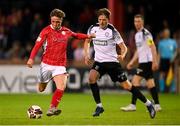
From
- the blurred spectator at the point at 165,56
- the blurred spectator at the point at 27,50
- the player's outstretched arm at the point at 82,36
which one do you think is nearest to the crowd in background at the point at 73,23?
the blurred spectator at the point at 27,50

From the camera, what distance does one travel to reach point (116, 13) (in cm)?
2480

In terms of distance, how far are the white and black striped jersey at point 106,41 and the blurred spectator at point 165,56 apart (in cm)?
833

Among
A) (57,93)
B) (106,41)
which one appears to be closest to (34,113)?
(57,93)

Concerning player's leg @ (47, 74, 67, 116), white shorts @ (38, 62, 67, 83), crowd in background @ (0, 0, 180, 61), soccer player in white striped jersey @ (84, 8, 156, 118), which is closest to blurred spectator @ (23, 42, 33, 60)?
crowd in background @ (0, 0, 180, 61)

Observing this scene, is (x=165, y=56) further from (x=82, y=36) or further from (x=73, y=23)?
(x=82, y=36)

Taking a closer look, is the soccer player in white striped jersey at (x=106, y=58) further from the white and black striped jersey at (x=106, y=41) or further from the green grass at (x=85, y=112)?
the green grass at (x=85, y=112)

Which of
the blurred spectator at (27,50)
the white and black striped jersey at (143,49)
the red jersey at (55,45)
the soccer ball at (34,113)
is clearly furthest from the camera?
the blurred spectator at (27,50)

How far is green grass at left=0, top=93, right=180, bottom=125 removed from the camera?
1233 centimetres

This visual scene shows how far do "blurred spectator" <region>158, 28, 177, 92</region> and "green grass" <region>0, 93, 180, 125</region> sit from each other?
164cm

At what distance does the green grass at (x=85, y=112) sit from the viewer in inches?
485

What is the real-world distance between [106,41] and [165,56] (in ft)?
29.4

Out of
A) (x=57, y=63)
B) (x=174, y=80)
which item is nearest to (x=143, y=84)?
(x=174, y=80)

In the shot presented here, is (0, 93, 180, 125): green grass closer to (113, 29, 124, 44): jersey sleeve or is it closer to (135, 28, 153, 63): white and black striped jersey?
(135, 28, 153, 63): white and black striped jersey

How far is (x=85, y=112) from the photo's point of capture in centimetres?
1470
